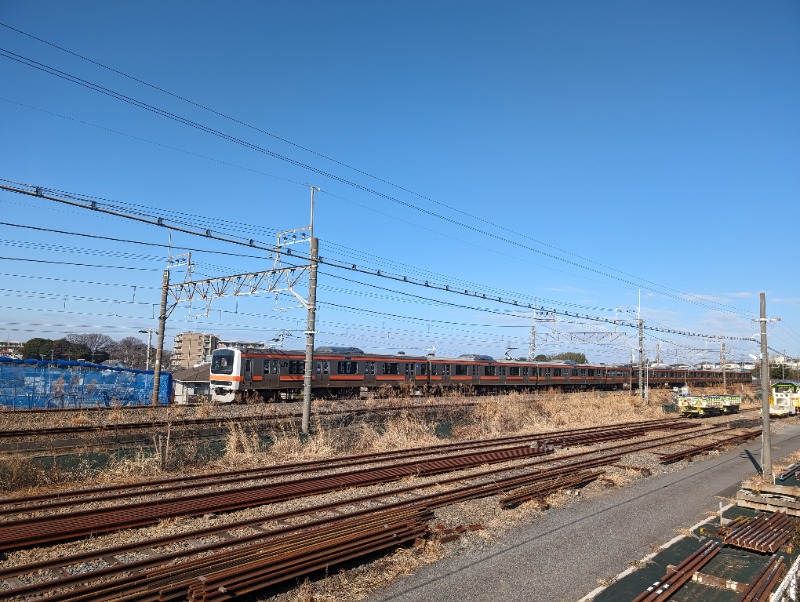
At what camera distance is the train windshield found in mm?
26594

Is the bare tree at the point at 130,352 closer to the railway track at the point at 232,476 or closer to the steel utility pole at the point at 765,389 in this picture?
→ the railway track at the point at 232,476

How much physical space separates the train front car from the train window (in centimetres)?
550

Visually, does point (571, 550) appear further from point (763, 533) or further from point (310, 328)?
point (310, 328)

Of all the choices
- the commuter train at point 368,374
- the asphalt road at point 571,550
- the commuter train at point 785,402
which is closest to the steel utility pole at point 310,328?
the asphalt road at point 571,550

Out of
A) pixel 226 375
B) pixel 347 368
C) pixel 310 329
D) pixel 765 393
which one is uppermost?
pixel 310 329

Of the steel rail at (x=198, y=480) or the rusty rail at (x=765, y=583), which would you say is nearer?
the rusty rail at (x=765, y=583)

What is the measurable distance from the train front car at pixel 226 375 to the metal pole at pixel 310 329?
1075 cm

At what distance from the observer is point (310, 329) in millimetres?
16359

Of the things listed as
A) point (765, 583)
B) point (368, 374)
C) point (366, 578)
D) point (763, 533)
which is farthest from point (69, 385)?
point (765, 583)

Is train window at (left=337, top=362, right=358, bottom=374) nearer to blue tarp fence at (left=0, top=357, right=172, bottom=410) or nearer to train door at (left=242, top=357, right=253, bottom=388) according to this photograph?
train door at (left=242, top=357, right=253, bottom=388)

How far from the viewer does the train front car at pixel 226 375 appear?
26200 millimetres

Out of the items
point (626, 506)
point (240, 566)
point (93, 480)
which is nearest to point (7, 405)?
point (93, 480)

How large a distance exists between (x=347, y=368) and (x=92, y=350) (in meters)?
59.8

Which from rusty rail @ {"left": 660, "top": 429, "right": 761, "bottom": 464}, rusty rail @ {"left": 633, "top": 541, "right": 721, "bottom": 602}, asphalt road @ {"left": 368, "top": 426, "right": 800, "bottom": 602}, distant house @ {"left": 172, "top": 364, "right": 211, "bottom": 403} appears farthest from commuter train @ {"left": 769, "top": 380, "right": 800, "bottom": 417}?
distant house @ {"left": 172, "top": 364, "right": 211, "bottom": 403}
